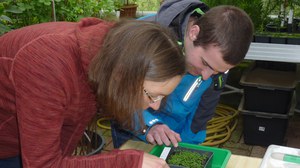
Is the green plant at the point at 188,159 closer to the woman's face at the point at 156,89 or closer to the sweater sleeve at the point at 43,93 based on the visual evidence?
the woman's face at the point at 156,89

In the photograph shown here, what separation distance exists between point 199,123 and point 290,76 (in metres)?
1.71

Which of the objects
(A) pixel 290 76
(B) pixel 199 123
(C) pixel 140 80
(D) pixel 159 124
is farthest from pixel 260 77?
(C) pixel 140 80

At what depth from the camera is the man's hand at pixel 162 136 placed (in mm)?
1437

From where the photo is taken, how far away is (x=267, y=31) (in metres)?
3.09

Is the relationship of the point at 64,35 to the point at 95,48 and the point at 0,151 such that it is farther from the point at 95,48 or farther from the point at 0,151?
the point at 0,151

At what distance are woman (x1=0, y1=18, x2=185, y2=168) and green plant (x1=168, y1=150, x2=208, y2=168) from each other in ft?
0.63

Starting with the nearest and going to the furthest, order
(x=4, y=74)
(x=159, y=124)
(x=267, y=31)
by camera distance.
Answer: (x=4, y=74), (x=159, y=124), (x=267, y=31)

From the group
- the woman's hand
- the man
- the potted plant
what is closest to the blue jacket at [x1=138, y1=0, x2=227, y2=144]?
the man

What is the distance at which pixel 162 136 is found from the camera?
4.82 feet

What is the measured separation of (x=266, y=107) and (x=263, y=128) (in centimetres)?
17

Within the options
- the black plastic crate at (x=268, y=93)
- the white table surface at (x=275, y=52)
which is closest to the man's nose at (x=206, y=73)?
the white table surface at (x=275, y=52)

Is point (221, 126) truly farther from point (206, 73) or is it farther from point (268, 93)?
point (206, 73)

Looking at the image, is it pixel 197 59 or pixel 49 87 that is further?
pixel 197 59

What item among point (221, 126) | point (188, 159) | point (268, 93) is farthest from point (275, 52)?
point (188, 159)
